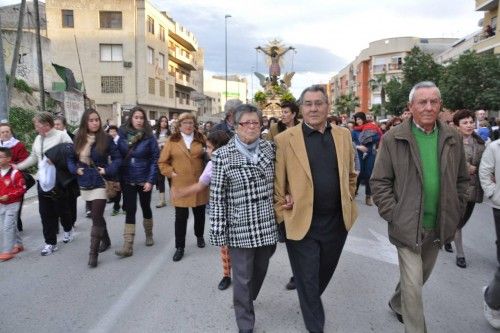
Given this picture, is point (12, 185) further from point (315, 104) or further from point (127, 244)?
point (315, 104)

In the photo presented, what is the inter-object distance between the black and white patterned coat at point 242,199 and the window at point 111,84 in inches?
1467

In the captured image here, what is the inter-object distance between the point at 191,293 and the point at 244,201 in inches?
60.1

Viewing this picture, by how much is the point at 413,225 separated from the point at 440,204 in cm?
26

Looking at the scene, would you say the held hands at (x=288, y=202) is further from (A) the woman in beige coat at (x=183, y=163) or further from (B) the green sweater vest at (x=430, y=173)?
(A) the woman in beige coat at (x=183, y=163)

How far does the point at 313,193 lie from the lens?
3096 mm

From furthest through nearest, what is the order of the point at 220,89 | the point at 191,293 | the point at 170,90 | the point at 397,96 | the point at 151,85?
the point at 220,89 < the point at 170,90 < the point at 151,85 < the point at 397,96 < the point at 191,293

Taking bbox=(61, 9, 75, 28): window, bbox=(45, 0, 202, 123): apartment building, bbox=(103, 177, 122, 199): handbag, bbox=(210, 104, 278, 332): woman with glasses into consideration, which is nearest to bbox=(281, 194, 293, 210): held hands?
bbox=(210, 104, 278, 332): woman with glasses

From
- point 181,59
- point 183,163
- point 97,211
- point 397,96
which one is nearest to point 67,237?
point 97,211

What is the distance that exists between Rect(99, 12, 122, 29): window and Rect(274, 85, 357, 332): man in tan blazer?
38.6m

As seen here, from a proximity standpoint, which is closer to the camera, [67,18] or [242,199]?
[242,199]

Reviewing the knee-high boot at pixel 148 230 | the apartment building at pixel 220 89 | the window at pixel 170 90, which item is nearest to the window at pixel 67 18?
the window at pixel 170 90

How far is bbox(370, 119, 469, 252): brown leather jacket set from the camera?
296 centimetres

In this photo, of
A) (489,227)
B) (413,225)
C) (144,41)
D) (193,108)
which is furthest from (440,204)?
(193,108)

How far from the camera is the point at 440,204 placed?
299 cm
